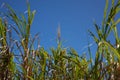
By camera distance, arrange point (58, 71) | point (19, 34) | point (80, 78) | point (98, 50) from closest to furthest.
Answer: point (98, 50), point (80, 78), point (19, 34), point (58, 71)

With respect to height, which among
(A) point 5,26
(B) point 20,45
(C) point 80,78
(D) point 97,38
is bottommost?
(C) point 80,78

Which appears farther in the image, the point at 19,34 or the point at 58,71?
the point at 58,71

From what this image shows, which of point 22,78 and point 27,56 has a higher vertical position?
point 27,56

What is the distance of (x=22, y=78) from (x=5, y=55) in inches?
8.2

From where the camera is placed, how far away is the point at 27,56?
1.96 metres

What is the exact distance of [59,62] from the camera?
2240mm

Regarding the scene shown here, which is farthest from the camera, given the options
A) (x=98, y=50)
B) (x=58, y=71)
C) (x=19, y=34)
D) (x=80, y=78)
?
(x=58, y=71)

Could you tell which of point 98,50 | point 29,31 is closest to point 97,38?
point 98,50

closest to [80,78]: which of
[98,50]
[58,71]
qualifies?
[58,71]

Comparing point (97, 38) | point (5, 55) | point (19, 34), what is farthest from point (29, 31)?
point (97, 38)

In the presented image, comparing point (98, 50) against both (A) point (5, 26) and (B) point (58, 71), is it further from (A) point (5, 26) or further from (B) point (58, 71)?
(A) point (5, 26)

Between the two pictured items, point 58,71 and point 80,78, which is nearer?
point 80,78

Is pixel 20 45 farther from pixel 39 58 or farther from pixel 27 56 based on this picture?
pixel 39 58

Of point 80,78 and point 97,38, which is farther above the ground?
point 97,38
